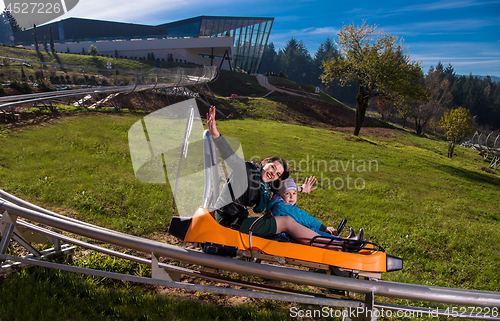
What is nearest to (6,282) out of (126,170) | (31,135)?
(126,170)

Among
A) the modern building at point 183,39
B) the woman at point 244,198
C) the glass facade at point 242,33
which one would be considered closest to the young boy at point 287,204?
the woman at point 244,198

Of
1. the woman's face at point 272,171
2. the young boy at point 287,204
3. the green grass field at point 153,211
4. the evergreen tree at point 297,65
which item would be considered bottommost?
the green grass field at point 153,211

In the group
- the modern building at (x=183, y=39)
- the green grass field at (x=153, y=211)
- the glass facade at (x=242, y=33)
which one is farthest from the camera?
the glass facade at (x=242, y=33)

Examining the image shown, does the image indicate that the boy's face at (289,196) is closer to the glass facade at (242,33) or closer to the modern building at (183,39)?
the modern building at (183,39)

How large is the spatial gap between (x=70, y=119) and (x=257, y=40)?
55400mm

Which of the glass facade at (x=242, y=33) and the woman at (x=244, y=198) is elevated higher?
the glass facade at (x=242, y=33)

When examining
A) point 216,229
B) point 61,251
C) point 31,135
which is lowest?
point 61,251

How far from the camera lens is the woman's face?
11.2ft

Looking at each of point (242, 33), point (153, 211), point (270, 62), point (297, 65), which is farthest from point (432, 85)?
point (153, 211)

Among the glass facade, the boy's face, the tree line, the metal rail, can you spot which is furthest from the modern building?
the metal rail

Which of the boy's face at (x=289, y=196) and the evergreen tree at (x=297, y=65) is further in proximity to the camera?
the evergreen tree at (x=297, y=65)

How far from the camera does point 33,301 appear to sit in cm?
277

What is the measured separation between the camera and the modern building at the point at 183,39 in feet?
168

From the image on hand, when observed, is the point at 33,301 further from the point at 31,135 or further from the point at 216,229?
the point at 31,135
